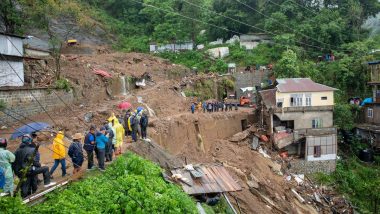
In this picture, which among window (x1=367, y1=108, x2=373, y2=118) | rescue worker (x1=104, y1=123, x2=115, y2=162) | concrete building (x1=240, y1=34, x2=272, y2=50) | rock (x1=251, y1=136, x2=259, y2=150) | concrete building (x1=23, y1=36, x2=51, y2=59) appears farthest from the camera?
concrete building (x1=240, y1=34, x2=272, y2=50)

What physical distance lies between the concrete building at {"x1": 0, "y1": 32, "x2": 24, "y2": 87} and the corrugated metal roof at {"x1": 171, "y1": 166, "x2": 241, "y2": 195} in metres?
13.3

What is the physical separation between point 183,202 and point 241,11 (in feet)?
151

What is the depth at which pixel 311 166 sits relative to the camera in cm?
3152

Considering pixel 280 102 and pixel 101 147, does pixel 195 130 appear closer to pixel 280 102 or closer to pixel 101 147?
pixel 280 102

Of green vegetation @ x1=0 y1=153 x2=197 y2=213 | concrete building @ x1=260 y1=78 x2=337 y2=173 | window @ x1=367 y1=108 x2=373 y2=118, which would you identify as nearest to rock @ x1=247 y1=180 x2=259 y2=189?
green vegetation @ x1=0 y1=153 x2=197 y2=213

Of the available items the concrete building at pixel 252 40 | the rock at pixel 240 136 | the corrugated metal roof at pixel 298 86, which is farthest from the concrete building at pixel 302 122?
the concrete building at pixel 252 40

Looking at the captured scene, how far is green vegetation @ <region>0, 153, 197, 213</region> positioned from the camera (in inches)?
358

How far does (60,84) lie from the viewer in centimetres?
2522

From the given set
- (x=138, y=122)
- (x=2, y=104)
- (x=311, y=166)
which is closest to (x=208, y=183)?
(x=138, y=122)

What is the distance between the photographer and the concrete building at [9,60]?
21578mm

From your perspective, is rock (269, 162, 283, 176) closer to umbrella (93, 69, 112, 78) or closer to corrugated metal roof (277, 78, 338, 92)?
corrugated metal roof (277, 78, 338, 92)

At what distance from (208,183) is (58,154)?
226 inches

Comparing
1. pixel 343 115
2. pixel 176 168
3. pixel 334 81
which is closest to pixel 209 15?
pixel 334 81

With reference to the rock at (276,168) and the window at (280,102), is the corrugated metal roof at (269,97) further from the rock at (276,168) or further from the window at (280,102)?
the rock at (276,168)
